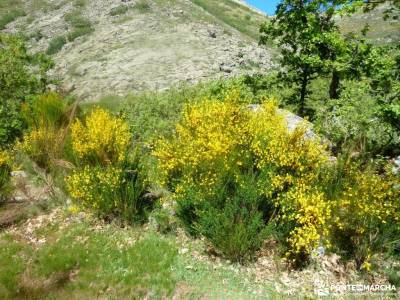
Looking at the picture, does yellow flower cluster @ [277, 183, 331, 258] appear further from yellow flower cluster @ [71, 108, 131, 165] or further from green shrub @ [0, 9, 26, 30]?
green shrub @ [0, 9, 26, 30]

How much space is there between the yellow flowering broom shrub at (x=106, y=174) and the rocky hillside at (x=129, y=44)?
325 inches

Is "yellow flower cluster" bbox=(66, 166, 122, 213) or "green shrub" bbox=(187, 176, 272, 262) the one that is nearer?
"green shrub" bbox=(187, 176, 272, 262)

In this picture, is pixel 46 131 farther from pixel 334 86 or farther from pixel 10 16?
pixel 10 16

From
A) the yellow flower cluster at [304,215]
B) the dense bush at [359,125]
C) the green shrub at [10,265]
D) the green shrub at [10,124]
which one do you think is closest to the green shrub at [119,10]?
the green shrub at [10,124]

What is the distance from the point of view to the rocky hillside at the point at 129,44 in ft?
71.0

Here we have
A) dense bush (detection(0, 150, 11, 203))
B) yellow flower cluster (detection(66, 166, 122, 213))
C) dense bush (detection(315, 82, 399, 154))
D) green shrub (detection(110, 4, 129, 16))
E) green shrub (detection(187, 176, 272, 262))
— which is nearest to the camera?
green shrub (detection(187, 176, 272, 262))

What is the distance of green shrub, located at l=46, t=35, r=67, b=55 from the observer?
28.8m

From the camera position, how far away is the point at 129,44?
26.2 metres

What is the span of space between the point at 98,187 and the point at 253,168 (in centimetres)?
300

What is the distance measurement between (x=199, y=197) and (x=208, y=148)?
87 centimetres

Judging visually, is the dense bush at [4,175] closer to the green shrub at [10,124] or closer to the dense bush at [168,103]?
the green shrub at [10,124]

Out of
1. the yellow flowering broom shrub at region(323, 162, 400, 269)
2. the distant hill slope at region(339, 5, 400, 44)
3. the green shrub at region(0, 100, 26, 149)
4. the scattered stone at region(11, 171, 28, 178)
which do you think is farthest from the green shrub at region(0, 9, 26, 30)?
the yellow flowering broom shrub at region(323, 162, 400, 269)

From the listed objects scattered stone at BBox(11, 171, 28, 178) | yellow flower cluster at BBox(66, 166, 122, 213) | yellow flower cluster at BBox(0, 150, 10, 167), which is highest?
yellow flower cluster at BBox(66, 166, 122, 213)

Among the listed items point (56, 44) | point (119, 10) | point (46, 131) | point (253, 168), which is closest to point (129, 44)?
point (56, 44)
